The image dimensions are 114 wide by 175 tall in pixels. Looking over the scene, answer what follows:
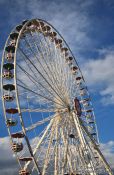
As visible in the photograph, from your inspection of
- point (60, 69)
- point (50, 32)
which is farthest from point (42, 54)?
point (50, 32)

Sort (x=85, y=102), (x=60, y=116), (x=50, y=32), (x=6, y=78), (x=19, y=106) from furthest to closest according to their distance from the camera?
1. (x=85, y=102)
2. (x=50, y=32)
3. (x=60, y=116)
4. (x=6, y=78)
5. (x=19, y=106)

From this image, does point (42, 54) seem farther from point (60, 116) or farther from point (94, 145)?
point (94, 145)

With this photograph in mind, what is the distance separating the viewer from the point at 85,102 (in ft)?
168

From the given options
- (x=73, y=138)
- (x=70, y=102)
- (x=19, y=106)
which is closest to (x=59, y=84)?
(x=70, y=102)

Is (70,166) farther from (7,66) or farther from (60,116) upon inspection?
(7,66)

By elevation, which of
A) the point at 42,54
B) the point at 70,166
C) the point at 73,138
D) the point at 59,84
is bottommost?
the point at 70,166

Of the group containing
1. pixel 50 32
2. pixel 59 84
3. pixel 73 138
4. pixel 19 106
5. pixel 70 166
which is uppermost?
pixel 50 32

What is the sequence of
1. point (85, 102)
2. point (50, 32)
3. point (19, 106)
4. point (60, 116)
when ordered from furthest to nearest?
1. point (85, 102)
2. point (50, 32)
3. point (60, 116)
4. point (19, 106)

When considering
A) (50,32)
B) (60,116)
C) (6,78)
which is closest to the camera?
(6,78)

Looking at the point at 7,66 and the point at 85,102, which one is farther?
the point at 85,102

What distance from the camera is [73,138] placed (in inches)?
1647

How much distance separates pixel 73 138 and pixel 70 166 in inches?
117

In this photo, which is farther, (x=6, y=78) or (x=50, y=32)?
(x=50, y=32)

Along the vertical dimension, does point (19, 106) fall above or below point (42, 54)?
below
